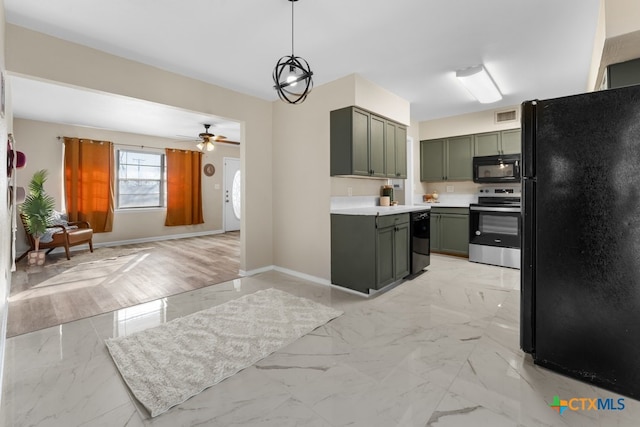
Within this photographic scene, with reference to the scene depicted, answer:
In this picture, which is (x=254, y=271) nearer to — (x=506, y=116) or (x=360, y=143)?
(x=360, y=143)

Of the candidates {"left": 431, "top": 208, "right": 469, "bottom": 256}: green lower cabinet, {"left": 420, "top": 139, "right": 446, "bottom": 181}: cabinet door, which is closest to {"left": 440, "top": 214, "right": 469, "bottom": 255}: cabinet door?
{"left": 431, "top": 208, "right": 469, "bottom": 256}: green lower cabinet

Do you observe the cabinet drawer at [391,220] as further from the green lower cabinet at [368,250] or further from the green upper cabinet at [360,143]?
the green upper cabinet at [360,143]

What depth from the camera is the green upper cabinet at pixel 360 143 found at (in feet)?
11.0

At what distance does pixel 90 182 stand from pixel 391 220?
20.0 feet

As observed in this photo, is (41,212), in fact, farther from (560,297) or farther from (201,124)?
(560,297)

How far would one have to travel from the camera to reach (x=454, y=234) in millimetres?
4957

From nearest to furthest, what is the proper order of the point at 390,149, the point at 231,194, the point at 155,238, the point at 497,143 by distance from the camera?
the point at 390,149 < the point at 497,143 < the point at 155,238 < the point at 231,194

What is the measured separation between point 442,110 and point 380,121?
1.83 m

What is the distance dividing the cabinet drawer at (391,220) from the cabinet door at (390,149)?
0.68 meters

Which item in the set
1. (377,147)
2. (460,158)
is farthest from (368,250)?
(460,158)

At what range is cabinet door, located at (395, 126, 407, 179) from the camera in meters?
4.16

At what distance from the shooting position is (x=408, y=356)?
201 cm

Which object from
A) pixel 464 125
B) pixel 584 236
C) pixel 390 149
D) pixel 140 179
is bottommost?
pixel 584 236

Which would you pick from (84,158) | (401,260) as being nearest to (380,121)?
(401,260)
